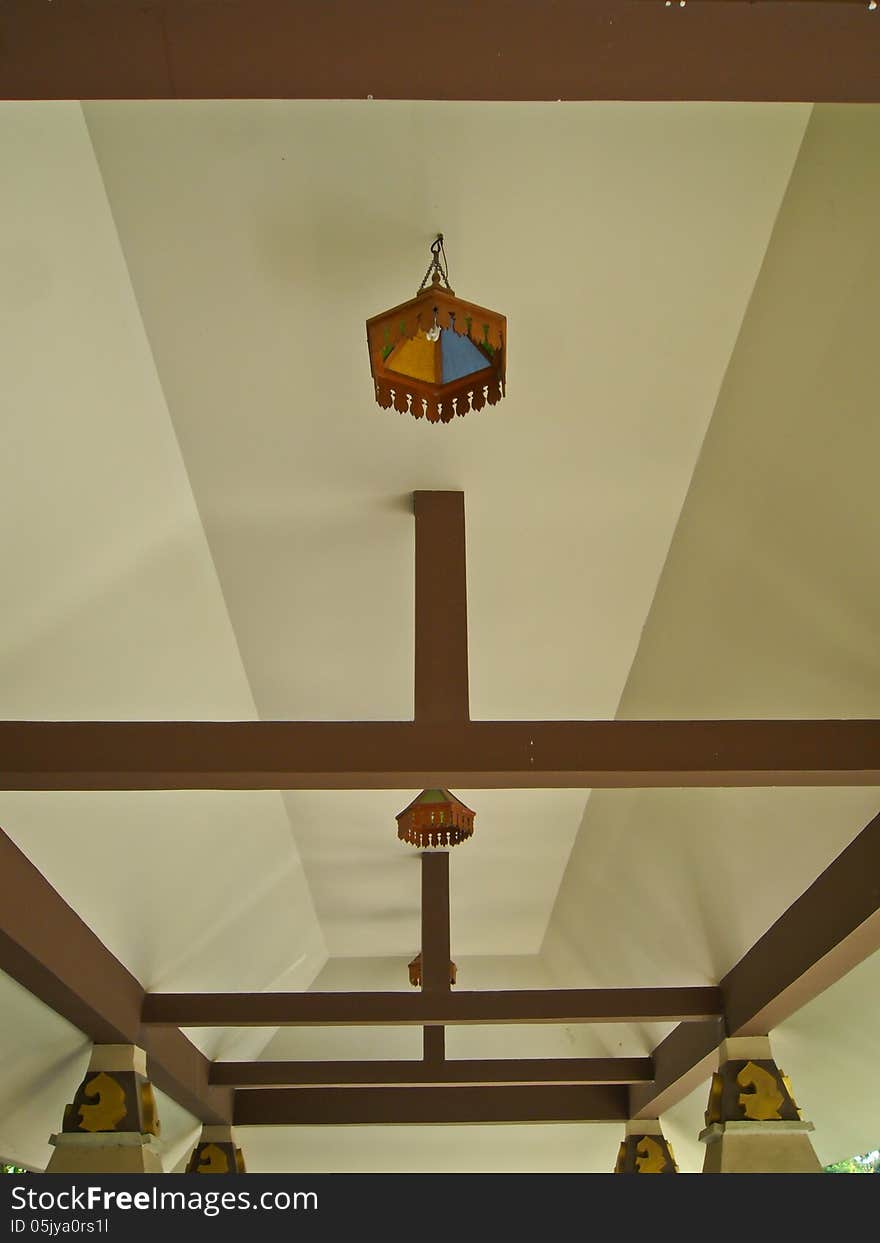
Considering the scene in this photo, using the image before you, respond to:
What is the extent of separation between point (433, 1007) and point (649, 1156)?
3301 mm

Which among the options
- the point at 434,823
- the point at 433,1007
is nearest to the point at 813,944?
the point at 434,823

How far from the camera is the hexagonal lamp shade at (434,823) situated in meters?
5.69

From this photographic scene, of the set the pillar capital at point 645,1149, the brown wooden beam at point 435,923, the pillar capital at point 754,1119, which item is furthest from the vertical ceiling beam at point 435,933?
the pillar capital at point 645,1149

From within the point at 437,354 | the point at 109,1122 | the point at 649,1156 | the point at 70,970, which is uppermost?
the point at 437,354

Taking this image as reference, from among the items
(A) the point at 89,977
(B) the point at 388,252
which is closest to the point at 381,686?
(A) the point at 89,977

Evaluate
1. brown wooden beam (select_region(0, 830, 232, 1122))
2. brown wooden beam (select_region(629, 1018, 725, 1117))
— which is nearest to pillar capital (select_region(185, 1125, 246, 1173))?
brown wooden beam (select_region(0, 830, 232, 1122))

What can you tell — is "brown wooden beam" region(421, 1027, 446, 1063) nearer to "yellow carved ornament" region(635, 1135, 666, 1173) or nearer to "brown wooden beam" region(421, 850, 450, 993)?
"brown wooden beam" region(421, 850, 450, 993)

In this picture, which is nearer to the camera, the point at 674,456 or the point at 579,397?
the point at 579,397

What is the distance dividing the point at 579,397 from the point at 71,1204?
2.65m

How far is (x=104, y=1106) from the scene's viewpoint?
559cm

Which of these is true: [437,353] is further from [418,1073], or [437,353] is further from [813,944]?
[418,1073]

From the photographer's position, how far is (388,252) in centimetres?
287

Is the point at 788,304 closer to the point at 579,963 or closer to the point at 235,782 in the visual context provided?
the point at 235,782

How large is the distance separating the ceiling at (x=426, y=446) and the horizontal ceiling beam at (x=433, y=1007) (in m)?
0.53
